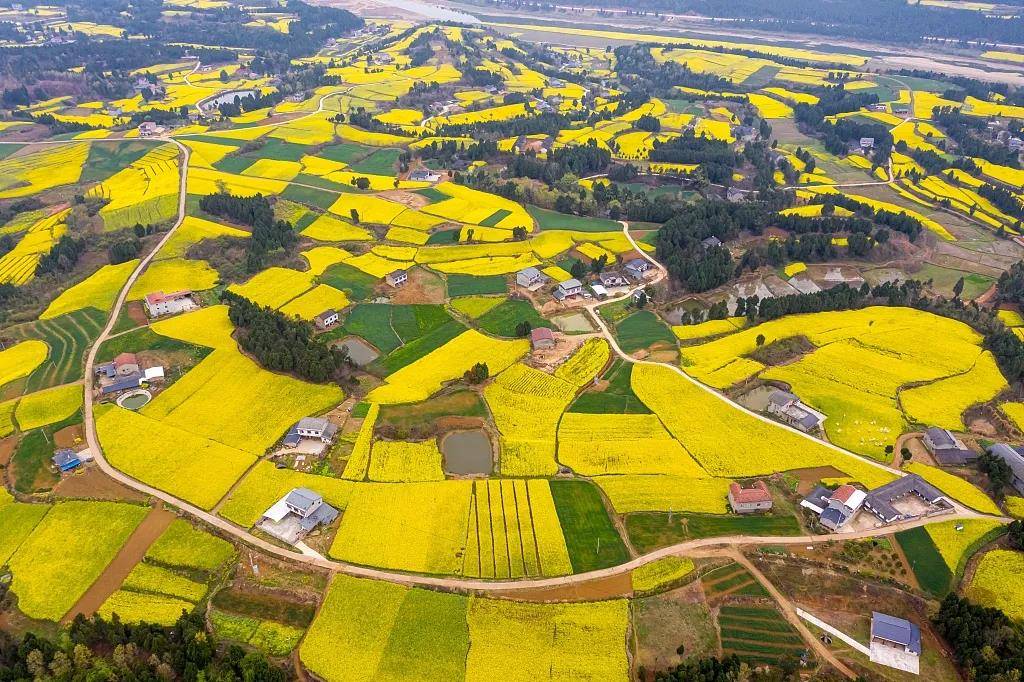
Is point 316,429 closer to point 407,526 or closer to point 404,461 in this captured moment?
point 404,461

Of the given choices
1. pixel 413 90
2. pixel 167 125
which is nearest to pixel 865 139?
pixel 413 90

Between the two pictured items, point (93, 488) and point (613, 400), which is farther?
point (613, 400)

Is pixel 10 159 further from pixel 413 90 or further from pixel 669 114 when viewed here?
pixel 669 114

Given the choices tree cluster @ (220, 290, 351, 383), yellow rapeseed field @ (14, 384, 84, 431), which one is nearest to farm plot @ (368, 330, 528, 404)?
tree cluster @ (220, 290, 351, 383)

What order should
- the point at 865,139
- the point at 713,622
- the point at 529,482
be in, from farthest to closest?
the point at 865,139 → the point at 529,482 → the point at 713,622

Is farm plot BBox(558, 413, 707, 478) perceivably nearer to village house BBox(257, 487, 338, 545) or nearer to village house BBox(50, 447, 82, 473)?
village house BBox(257, 487, 338, 545)

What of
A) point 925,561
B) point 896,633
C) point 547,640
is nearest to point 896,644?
point 896,633
